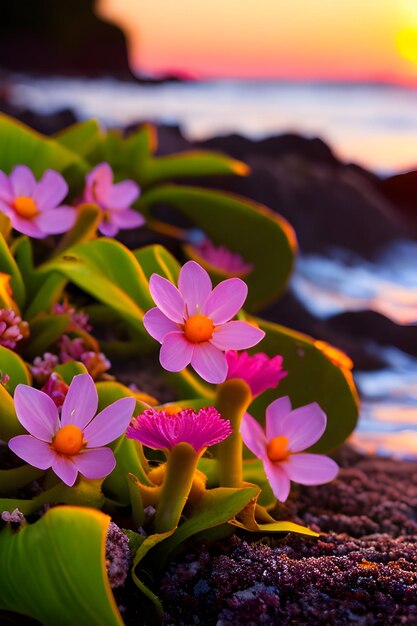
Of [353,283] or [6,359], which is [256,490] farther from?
[353,283]

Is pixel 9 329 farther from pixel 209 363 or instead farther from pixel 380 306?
pixel 380 306

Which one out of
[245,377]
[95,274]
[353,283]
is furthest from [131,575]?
[353,283]

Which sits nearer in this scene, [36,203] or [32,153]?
[36,203]

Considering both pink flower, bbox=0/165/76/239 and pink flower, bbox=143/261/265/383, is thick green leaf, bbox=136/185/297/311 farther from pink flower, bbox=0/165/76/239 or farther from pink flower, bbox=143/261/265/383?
pink flower, bbox=143/261/265/383

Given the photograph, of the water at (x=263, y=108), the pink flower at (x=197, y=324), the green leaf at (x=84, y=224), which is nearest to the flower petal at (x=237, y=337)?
the pink flower at (x=197, y=324)

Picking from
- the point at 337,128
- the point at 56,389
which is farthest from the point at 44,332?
the point at 337,128

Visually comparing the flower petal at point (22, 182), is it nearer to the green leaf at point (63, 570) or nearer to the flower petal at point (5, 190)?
the flower petal at point (5, 190)
